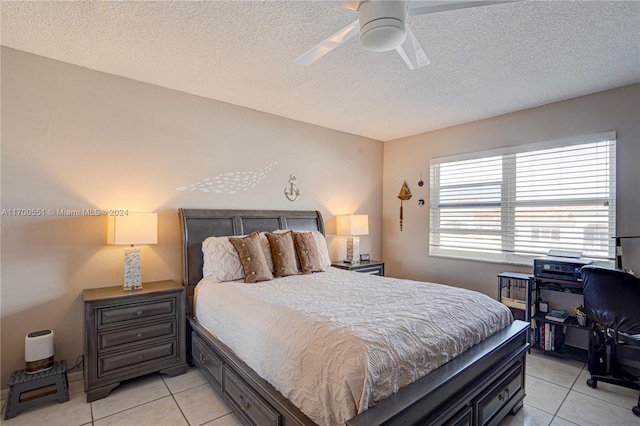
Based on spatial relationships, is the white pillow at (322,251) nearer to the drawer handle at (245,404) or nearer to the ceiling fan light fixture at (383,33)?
the drawer handle at (245,404)

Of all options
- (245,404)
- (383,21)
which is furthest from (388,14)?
(245,404)

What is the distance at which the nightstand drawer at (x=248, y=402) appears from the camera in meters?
1.73

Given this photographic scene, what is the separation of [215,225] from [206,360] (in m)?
1.38

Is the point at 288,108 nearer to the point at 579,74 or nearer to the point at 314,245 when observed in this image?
the point at 314,245

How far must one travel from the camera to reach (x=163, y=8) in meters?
2.03

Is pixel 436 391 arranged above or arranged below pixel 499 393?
above

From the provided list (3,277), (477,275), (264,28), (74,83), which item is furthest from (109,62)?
(477,275)

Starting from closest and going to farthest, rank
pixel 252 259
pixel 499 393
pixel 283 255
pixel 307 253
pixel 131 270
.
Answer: pixel 499 393
pixel 131 270
pixel 252 259
pixel 283 255
pixel 307 253

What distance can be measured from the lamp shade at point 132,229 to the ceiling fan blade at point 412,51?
2.43 meters

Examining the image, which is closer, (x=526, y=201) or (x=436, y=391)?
(x=436, y=391)

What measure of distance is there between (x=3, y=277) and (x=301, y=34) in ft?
9.72

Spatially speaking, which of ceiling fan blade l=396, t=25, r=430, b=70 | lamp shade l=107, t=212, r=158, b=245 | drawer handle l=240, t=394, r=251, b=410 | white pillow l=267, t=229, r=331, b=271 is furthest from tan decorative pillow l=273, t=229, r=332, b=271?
ceiling fan blade l=396, t=25, r=430, b=70

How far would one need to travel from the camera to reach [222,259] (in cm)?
298

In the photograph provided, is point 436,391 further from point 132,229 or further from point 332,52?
point 132,229
